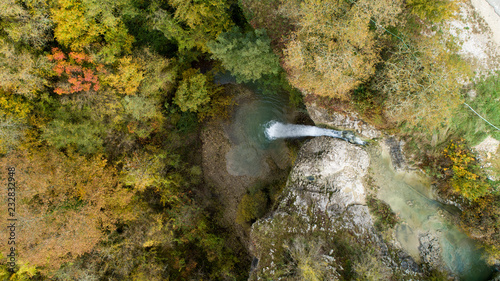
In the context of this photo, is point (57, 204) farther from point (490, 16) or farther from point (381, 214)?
point (490, 16)

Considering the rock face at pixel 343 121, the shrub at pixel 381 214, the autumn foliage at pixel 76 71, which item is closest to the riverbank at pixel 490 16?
the rock face at pixel 343 121

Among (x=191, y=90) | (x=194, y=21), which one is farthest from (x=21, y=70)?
(x=194, y=21)

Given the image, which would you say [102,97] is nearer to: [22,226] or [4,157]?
[4,157]

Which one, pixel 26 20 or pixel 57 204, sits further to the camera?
pixel 57 204

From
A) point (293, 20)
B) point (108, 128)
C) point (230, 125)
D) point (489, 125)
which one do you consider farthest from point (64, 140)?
point (489, 125)

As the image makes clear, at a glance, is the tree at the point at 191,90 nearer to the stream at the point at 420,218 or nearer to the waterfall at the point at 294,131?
the waterfall at the point at 294,131
